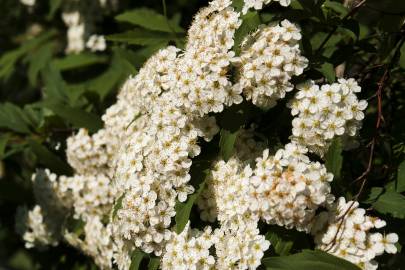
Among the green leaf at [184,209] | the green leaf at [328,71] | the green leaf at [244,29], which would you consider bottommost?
the green leaf at [184,209]

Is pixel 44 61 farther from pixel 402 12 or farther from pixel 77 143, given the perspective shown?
pixel 402 12

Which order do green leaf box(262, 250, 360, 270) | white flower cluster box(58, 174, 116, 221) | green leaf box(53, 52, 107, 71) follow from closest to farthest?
green leaf box(262, 250, 360, 270) → white flower cluster box(58, 174, 116, 221) → green leaf box(53, 52, 107, 71)

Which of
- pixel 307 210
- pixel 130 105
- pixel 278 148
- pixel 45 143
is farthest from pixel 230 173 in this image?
pixel 45 143

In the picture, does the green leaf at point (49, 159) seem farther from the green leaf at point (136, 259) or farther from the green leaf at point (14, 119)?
the green leaf at point (136, 259)

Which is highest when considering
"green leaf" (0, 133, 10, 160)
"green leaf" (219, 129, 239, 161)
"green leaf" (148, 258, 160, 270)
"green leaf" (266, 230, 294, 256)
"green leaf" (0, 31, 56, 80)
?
"green leaf" (219, 129, 239, 161)

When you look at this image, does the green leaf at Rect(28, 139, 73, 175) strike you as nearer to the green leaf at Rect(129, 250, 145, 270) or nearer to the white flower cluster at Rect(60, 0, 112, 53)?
the green leaf at Rect(129, 250, 145, 270)

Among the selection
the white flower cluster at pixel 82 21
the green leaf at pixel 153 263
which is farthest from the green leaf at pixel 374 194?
the white flower cluster at pixel 82 21

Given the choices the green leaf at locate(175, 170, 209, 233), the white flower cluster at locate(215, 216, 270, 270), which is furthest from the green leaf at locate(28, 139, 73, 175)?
the white flower cluster at locate(215, 216, 270, 270)
